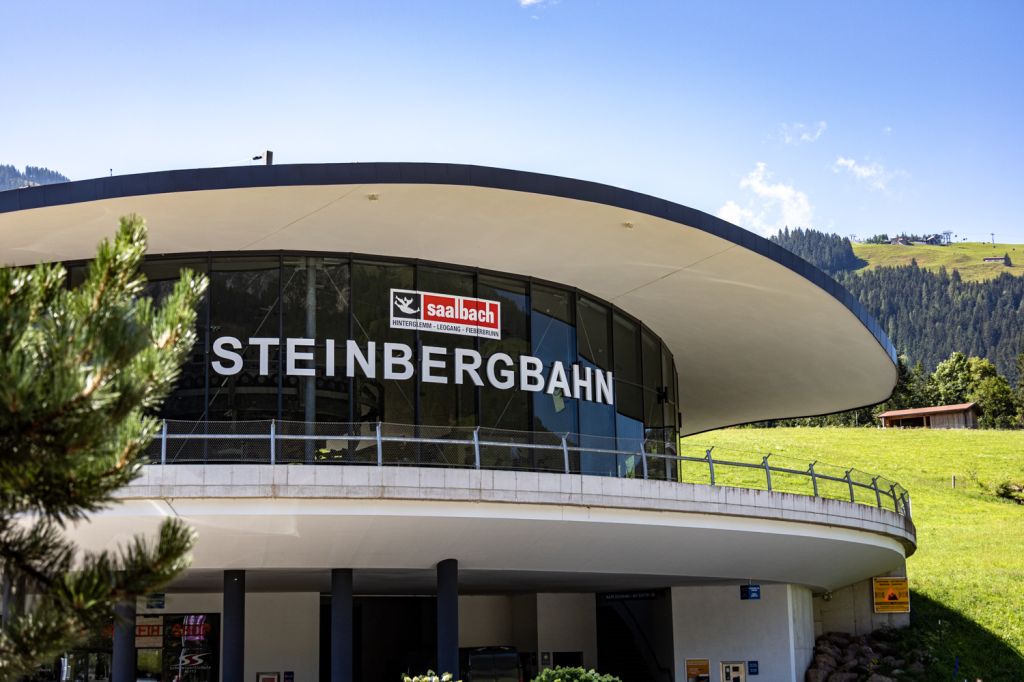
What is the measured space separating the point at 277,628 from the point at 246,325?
9086 millimetres

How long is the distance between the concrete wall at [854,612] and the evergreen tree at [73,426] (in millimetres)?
28348

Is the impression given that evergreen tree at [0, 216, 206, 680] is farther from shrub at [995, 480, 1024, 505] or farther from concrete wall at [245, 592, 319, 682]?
shrub at [995, 480, 1024, 505]

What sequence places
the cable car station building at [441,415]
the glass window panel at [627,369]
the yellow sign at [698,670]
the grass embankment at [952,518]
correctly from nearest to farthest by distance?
the cable car station building at [441,415]
the glass window panel at [627,369]
the yellow sign at [698,670]
the grass embankment at [952,518]

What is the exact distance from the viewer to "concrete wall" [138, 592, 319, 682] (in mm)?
26938

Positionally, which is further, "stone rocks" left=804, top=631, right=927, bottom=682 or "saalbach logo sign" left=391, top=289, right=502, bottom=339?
"stone rocks" left=804, top=631, right=927, bottom=682

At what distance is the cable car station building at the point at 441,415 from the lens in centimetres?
1920

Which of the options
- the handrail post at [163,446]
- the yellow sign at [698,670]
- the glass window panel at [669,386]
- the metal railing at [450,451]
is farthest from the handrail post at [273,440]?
the yellow sign at [698,670]

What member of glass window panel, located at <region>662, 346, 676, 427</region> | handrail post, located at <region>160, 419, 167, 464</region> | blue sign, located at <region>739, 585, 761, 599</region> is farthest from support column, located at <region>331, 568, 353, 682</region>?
blue sign, located at <region>739, 585, 761, 599</region>

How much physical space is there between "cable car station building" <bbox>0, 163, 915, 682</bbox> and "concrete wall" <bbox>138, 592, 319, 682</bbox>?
0.23 ft

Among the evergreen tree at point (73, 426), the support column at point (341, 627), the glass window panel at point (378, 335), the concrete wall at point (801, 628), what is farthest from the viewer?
the concrete wall at point (801, 628)

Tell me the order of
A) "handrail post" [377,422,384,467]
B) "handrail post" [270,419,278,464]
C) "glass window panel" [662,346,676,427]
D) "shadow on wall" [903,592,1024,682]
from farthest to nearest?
"shadow on wall" [903,592,1024,682], "glass window panel" [662,346,676,427], "handrail post" [377,422,384,467], "handrail post" [270,419,278,464]

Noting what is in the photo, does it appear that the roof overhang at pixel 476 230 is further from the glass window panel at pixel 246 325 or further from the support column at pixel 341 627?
the support column at pixel 341 627

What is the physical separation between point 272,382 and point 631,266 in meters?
7.75

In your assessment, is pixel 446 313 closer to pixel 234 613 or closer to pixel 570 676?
pixel 234 613
